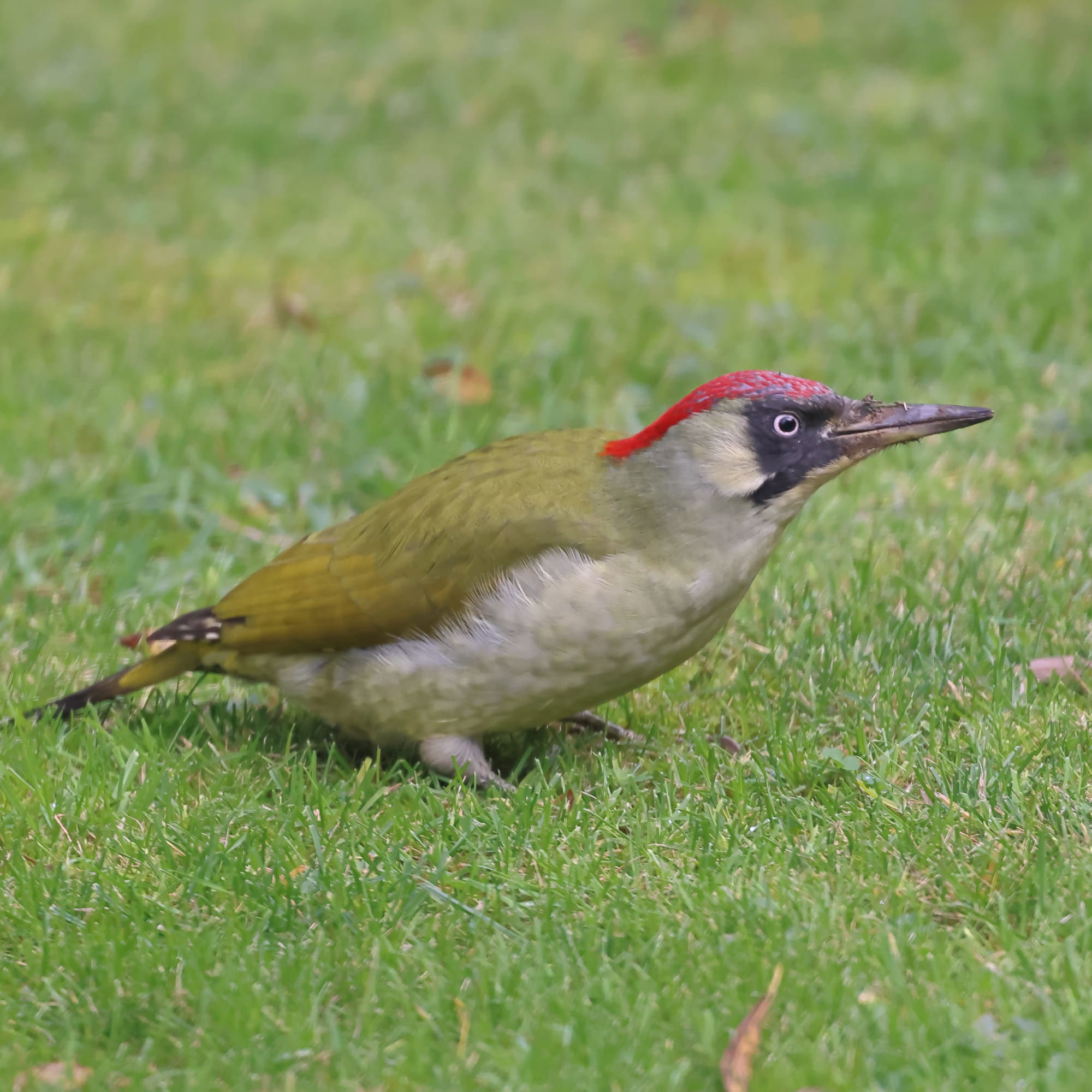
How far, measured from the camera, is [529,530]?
368 centimetres

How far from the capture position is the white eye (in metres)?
3.56

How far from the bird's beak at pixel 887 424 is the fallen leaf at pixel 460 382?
2.46m

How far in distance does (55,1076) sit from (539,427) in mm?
3372

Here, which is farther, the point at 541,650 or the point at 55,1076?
the point at 541,650

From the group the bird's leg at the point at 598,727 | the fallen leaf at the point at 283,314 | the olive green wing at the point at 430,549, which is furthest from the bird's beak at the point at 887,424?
the fallen leaf at the point at 283,314

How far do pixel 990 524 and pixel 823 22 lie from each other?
5904mm

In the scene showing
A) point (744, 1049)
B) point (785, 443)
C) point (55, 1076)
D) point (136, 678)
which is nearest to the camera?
point (744, 1049)

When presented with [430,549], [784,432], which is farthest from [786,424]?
[430,549]

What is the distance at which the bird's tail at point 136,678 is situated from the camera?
402cm

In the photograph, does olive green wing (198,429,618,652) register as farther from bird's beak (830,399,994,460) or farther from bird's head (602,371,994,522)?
bird's beak (830,399,994,460)

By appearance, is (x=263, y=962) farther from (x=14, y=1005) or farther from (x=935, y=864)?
(x=935, y=864)

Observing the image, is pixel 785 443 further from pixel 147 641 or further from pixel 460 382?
pixel 460 382

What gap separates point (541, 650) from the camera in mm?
3580

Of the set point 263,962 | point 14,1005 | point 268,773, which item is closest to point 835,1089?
point 263,962
